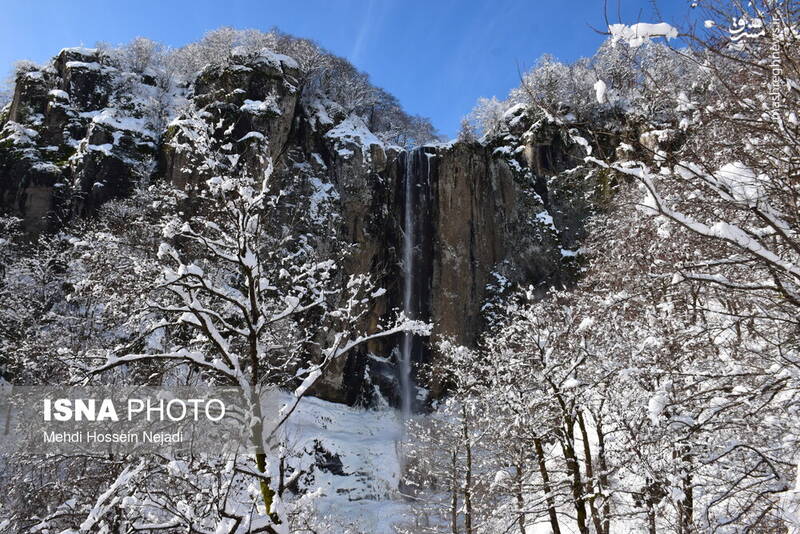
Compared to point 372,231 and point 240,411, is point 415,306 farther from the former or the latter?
point 240,411

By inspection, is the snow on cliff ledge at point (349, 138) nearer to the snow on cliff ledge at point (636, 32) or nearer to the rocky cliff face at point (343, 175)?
the rocky cliff face at point (343, 175)

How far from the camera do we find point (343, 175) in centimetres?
2669

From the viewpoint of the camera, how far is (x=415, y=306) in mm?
27812

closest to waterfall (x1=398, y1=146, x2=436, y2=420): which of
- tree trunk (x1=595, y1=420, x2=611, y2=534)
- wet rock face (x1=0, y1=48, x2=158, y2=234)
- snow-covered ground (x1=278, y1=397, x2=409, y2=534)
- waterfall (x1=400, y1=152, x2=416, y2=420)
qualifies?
waterfall (x1=400, y1=152, x2=416, y2=420)

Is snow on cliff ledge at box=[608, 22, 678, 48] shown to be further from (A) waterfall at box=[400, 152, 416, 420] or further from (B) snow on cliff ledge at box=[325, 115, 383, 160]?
(B) snow on cliff ledge at box=[325, 115, 383, 160]

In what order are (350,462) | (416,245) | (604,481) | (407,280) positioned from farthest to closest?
(416,245)
(407,280)
(350,462)
(604,481)

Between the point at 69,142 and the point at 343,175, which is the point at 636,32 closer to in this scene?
the point at 343,175

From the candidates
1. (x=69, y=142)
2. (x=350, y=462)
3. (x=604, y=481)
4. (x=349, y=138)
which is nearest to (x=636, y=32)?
(x=604, y=481)

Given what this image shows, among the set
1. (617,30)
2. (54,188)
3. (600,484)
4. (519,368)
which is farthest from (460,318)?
(617,30)

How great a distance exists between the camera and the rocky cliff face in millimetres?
23703

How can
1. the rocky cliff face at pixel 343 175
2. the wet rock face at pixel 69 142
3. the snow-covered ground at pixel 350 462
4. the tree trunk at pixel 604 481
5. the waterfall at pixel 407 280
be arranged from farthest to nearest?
the waterfall at pixel 407 280
the rocky cliff face at pixel 343 175
the wet rock face at pixel 69 142
the snow-covered ground at pixel 350 462
the tree trunk at pixel 604 481

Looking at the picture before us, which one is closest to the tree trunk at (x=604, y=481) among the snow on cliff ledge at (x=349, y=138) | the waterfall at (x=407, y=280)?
the waterfall at (x=407, y=280)

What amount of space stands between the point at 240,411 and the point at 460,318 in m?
23.5

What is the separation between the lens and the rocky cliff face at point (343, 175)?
23.7m
